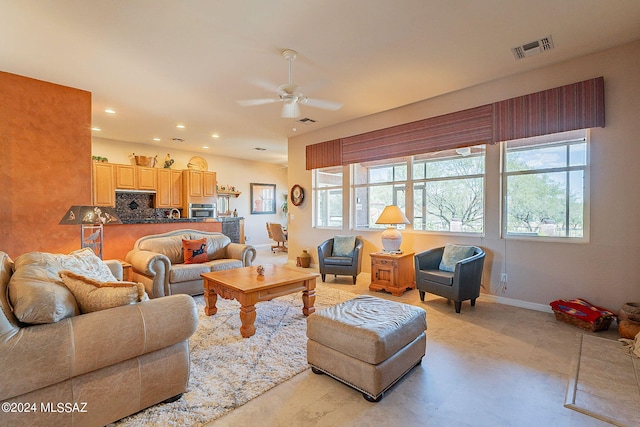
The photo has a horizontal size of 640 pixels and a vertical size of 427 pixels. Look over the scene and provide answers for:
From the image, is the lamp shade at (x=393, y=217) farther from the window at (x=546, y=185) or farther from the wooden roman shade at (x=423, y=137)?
the window at (x=546, y=185)

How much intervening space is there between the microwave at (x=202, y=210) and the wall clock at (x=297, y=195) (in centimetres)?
266

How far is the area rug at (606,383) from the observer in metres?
1.80

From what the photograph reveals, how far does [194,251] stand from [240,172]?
5492 millimetres

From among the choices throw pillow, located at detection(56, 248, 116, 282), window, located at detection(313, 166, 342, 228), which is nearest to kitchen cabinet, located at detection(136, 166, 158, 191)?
window, located at detection(313, 166, 342, 228)

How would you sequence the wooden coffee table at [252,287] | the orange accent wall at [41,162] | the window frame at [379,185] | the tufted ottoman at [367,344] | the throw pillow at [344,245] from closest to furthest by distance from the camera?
the tufted ottoman at [367,344] < the wooden coffee table at [252,287] < the orange accent wall at [41,162] < the window frame at [379,185] < the throw pillow at [344,245]

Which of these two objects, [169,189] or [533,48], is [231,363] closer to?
[533,48]

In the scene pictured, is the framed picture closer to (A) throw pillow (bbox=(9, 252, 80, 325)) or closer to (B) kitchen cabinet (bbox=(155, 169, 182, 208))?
(B) kitchen cabinet (bbox=(155, 169, 182, 208))

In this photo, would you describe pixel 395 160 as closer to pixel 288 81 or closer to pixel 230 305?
pixel 288 81

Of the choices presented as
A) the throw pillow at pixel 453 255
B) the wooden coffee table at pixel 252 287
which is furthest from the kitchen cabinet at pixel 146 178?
the throw pillow at pixel 453 255

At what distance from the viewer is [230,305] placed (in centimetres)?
371

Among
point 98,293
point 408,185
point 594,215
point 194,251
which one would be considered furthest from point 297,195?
point 98,293

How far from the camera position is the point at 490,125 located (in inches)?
152

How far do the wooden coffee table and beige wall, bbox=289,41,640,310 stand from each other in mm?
2414

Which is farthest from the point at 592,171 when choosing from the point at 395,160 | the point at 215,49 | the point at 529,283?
the point at 215,49
